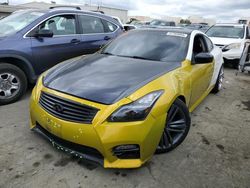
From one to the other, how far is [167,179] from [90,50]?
380cm

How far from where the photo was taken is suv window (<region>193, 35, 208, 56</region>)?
412 cm

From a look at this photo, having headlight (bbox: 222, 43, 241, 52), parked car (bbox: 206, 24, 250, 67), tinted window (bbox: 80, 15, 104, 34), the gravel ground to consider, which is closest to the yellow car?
the gravel ground

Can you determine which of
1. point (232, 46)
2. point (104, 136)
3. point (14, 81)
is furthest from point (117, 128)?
point (232, 46)

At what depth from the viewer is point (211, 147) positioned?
3316 millimetres

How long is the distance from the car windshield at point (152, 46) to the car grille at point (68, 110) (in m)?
1.45

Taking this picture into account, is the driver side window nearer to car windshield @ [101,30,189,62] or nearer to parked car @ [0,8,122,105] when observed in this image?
parked car @ [0,8,122,105]

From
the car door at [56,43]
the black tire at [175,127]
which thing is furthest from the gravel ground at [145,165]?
the car door at [56,43]

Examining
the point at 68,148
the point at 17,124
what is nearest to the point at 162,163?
the point at 68,148

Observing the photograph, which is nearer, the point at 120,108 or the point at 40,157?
the point at 120,108

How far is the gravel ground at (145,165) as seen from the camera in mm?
2562

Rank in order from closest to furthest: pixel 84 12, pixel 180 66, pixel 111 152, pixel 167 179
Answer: pixel 111 152 → pixel 167 179 → pixel 180 66 → pixel 84 12

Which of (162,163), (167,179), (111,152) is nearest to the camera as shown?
(111,152)

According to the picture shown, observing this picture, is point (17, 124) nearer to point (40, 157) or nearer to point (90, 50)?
point (40, 157)

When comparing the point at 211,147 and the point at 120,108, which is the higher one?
the point at 120,108
